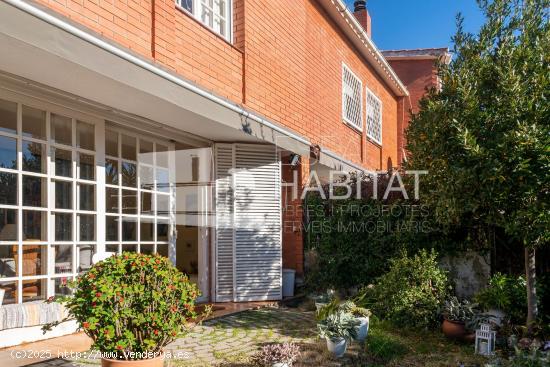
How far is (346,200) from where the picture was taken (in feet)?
32.8

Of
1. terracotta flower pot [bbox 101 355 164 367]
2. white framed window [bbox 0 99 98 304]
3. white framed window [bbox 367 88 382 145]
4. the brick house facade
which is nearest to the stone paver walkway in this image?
terracotta flower pot [bbox 101 355 164 367]

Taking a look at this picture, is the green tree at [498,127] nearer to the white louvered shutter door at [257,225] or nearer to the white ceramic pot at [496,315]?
the white ceramic pot at [496,315]

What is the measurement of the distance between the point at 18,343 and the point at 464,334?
6.06 metres

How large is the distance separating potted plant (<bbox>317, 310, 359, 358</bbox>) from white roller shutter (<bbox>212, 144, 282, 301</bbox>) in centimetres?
354

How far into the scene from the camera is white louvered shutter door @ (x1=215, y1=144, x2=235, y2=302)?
964 cm

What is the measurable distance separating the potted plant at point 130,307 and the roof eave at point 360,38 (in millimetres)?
10229

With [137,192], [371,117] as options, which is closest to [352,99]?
[371,117]

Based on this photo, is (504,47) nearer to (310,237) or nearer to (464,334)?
(464,334)

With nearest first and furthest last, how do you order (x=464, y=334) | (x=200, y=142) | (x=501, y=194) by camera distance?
1. (x=501, y=194)
2. (x=464, y=334)
3. (x=200, y=142)

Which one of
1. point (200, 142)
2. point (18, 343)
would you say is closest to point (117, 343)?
point (18, 343)

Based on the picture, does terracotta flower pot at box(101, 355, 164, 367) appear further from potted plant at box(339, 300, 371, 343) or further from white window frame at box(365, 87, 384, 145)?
white window frame at box(365, 87, 384, 145)

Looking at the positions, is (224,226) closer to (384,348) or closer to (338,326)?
(338,326)

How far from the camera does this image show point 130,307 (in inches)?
179

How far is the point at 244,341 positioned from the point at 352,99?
1064 centimetres
